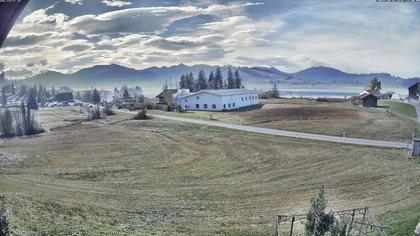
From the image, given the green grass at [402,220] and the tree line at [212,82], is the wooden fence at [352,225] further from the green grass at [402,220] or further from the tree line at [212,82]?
the tree line at [212,82]

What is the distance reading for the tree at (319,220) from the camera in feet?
29.6

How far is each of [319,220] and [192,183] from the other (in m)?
12.8

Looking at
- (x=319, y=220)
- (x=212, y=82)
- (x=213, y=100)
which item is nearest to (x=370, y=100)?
(x=213, y=100)

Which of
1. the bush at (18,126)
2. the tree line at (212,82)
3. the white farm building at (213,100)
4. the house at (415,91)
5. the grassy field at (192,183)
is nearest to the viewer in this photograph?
the grassy field at (192,183)

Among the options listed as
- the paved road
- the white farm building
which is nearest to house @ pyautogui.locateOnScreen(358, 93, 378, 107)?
the white farm building

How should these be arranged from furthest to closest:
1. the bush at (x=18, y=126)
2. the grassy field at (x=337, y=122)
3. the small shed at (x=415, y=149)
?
1. the bush at (x=18, y=126)
2. the grassy field at (x=337, y=122)
3. the small shed at (x=415, y=149)

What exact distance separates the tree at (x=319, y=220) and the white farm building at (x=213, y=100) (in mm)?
51404

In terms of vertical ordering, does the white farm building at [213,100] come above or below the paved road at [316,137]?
above

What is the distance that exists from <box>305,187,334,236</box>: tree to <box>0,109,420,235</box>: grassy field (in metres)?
3.60

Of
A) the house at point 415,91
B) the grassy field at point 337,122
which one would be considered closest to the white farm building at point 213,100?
the grassy field at point 337,122

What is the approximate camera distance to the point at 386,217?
13422mm

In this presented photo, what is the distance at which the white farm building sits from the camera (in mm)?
61250

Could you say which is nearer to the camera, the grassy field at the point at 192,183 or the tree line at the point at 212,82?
the grassy field at the point at 192,183

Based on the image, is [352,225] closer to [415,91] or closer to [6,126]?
[6,126]
